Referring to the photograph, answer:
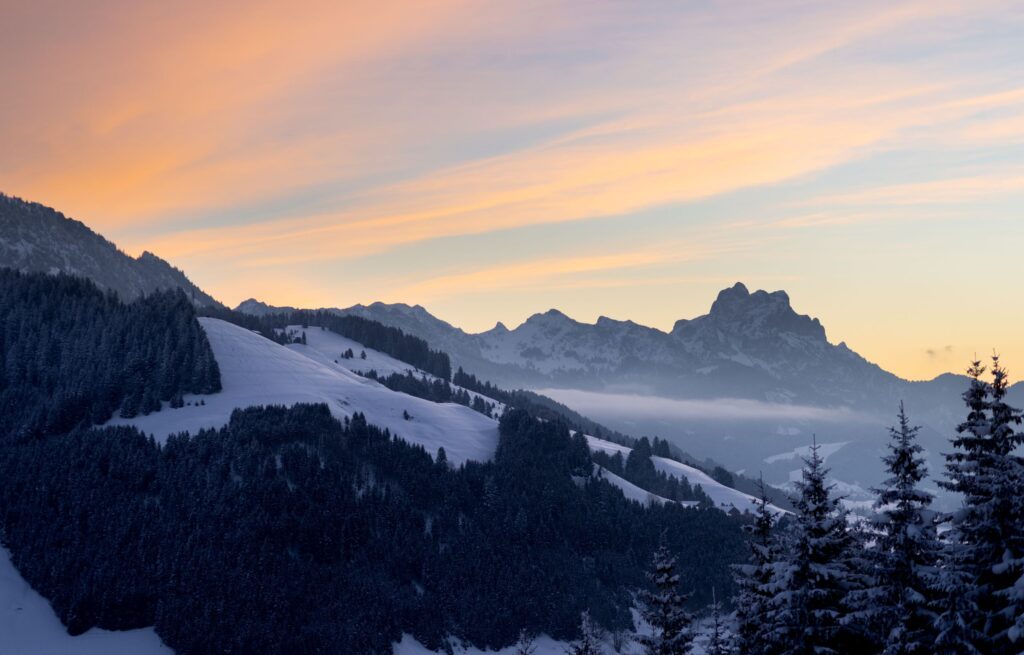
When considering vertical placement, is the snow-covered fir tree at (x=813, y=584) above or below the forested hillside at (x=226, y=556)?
above

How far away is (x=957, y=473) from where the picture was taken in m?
40.0

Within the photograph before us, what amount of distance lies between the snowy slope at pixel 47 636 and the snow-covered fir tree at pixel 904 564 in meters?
144

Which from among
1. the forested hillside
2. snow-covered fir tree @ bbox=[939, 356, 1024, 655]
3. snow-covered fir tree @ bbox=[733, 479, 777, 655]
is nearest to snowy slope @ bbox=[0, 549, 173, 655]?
the forested hillside

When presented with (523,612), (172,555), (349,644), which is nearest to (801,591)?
(349,644)

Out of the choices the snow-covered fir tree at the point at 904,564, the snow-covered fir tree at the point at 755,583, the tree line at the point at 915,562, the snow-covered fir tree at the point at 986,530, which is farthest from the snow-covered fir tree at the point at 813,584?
the snow-covered fir tree at the point at 986,530

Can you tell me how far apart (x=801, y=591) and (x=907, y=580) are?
16.0 feet

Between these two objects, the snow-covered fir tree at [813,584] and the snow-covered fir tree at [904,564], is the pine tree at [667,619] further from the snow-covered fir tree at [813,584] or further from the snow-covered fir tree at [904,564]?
the snow-covered fir tree at [904,564]

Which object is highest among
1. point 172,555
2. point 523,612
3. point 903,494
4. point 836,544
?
point 903,494

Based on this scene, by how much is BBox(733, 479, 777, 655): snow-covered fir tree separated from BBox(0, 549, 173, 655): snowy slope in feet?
447

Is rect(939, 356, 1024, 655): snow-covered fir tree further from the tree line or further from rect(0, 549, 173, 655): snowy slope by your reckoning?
rect(0, 549, 173, 655): snowy slope

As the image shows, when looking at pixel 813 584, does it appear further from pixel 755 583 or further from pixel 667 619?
pixel 667 619

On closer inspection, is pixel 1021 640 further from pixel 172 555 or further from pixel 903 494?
pixel 172 555

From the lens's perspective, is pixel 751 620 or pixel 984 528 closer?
pixel 984 528

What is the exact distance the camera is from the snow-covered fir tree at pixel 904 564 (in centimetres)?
3891
